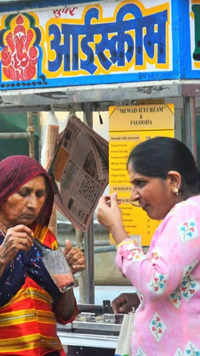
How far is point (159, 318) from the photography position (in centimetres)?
225

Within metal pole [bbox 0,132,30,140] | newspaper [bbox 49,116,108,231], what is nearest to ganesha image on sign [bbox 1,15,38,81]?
newspaper [bbox 49,116,108,231]

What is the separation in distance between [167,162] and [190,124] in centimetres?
107

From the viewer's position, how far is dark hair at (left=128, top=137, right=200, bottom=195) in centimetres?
233

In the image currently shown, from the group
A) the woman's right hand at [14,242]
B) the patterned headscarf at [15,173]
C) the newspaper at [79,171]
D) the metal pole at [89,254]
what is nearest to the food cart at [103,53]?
the newspaper at [79,171]

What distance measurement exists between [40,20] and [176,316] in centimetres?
174

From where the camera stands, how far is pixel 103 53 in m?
3.33

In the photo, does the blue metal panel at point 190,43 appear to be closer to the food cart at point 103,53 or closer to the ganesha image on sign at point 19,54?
the food cart at point 103,53

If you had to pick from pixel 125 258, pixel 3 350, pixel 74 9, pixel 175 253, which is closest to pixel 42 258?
pixel 3 350

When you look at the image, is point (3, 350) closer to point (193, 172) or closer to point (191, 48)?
point (193, 172)

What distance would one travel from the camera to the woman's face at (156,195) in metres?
2.33

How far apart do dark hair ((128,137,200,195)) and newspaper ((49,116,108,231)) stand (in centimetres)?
156

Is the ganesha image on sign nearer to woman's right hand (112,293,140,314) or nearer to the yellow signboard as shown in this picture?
the yellow signboard

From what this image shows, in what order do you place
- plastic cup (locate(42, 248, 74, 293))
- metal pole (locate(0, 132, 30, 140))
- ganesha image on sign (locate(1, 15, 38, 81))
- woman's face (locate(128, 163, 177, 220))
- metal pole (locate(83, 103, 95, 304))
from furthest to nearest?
1. metal pole (locate(0, 132, 30, 140))
2. metal pole (locate(83, 103, 95, 304))
3. ganesha image on sign (locate(1, 15, 38, 81))
4. plastic cup (locate(42, 248, 74, 293))
5. woman's face (locate(128, 163, 177, 220))

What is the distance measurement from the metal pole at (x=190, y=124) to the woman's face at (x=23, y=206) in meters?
0.82
